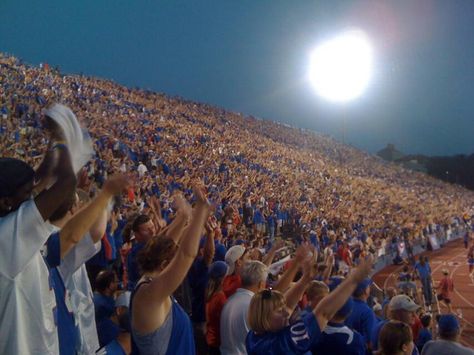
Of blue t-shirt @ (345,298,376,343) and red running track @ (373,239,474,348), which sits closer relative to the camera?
blue t-shirt @ (345,298,376,343)

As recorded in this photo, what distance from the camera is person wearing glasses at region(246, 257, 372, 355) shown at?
240 cm

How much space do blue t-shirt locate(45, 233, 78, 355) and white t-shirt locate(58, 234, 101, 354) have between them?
14cm

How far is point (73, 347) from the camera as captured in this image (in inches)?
91.9

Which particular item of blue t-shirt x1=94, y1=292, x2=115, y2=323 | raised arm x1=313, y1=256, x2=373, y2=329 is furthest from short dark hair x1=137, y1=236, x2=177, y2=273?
blue t-shirt x1=94, y1=292, x2=115, y2=323

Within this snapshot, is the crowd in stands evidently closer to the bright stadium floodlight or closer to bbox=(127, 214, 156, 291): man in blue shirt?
bbox=(127, 214, 156, 291): man in blue shirt

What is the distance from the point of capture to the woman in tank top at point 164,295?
83.2 inches

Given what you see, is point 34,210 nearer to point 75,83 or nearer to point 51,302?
point 51,302

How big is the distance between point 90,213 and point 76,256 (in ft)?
1.70

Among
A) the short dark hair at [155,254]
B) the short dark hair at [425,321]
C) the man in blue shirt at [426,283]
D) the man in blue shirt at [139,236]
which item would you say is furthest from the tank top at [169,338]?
the man in blue shirt at [426,283]

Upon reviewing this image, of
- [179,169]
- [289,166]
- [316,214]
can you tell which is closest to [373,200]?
[289,166]

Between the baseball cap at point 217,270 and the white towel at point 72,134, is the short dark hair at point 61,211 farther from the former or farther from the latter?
the baseball cap at point 217,270

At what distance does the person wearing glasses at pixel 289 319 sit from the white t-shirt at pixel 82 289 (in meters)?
0.83

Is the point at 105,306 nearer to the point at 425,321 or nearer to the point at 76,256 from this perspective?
the point at 76,256

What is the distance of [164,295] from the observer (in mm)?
2131
